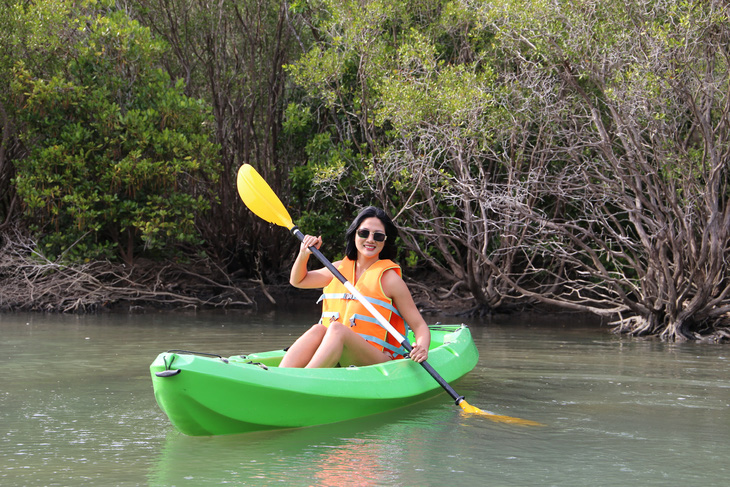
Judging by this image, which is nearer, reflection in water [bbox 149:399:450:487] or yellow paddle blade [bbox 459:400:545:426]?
reflection in water [bbox 149:399:450:487]

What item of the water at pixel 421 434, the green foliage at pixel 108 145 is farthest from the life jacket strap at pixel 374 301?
the green foliage at pixel 108 145

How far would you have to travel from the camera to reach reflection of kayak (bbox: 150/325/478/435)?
132 inches

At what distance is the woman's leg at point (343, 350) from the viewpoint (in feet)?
13.0

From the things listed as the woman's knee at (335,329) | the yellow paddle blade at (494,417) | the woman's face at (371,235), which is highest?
the woman's face at (371,235)

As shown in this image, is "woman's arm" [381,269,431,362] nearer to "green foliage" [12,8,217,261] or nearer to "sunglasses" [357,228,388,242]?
"sunglasses" [357,228,388,242]

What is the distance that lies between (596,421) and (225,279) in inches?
344

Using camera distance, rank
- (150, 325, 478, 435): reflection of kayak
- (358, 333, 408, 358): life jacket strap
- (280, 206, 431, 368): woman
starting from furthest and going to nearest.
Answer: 1. (358, 333, 408, 358): life jacket strap
2. (280, 206, 431, 368): woman
3. (150, 325, 478, 435): reflection of kayak

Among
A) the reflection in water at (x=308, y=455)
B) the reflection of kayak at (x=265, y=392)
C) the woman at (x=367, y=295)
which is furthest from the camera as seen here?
the woman at (x=367, y=295)

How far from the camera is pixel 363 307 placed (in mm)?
4266

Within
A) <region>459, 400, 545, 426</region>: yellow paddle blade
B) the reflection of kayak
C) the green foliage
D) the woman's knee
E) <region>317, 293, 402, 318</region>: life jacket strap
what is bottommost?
<region>459, 400, 545, 426</region>: yellow paddle blade

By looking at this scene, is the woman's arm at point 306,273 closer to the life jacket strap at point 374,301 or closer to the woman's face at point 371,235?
the life jacket strap at point 374,301

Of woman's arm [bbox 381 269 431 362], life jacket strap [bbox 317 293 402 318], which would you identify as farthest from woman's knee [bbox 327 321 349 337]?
woman's arm [bbox 381 269 431 362]

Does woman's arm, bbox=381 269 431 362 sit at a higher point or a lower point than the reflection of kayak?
higher

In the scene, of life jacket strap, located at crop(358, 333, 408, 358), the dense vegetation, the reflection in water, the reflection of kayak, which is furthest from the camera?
the dense vegetation
